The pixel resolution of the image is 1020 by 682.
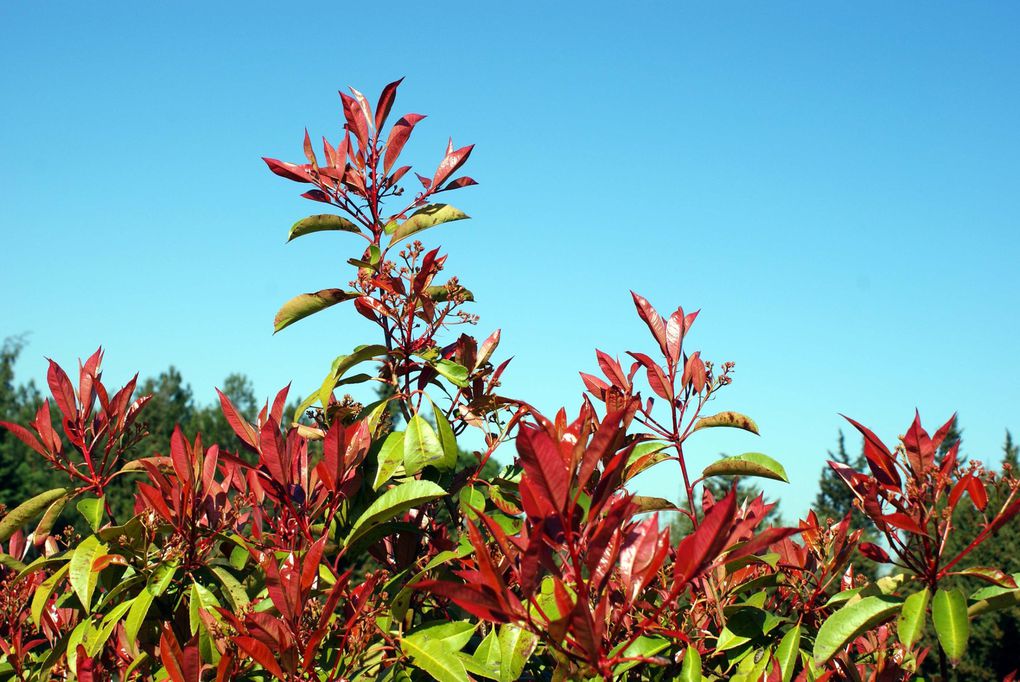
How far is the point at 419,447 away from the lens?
2289mm

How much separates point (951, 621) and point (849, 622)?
0.65 feet

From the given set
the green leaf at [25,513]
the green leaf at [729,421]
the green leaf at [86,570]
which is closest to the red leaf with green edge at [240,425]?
the green leaf at [86,570]

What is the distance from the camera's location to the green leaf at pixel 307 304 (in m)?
2.52

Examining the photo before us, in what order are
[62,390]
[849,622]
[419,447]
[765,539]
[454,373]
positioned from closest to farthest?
1. [765,539]
2. [849,622]
3. [419,447]
4. [454,373]
5. [62,390]

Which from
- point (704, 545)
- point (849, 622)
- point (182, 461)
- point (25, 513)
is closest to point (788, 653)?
point (849, 622)

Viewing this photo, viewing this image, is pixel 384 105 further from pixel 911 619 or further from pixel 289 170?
pixel 911 619

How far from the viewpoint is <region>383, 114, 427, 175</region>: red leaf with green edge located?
2662 mm

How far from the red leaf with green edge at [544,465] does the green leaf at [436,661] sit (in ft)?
1.75

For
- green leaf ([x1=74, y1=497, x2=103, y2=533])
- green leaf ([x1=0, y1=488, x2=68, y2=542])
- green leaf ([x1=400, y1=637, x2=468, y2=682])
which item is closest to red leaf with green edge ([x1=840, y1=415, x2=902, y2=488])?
green leaf ([x1=400, y1=637, x2=468, y2=682])

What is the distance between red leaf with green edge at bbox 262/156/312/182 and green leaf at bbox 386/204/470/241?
0.30m

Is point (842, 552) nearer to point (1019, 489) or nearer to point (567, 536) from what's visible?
point (1019, 489)

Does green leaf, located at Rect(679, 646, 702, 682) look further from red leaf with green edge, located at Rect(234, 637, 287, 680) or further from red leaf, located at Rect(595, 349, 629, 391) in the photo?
red leaf with green edge, located at Rect(234, 637, 287, 680)

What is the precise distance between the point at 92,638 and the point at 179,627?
0.21 m

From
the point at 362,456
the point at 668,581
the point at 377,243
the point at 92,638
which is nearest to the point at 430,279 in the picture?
the point at 377,243
